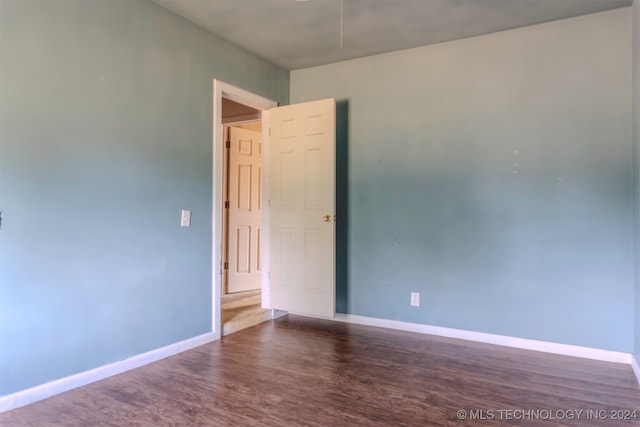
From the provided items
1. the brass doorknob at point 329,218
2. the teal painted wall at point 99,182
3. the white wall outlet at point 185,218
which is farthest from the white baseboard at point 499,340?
the white wall outlet at point 185,218

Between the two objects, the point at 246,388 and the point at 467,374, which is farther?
the point at 467,374

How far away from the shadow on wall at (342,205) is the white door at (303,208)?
1.15ft

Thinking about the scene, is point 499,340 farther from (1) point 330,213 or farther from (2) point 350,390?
(1) point 330,213

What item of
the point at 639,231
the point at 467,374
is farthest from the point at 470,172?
the point at 467,374

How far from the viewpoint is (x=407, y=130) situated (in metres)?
3.64

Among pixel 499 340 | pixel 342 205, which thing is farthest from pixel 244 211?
pixel 499 340

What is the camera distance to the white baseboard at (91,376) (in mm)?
2109

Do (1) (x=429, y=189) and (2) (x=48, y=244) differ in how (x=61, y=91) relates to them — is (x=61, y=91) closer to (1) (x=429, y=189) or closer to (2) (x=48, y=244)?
(2) (x=48, y=244)

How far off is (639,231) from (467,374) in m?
1.48

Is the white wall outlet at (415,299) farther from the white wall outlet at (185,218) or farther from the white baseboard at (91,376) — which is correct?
the white wall outlet at (185,218)

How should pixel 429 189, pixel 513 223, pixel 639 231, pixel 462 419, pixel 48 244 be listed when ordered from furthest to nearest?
pixel 429 189 < pixel 513 223 < pixel 639 231 < pixel 48 244 < pixel 462 419

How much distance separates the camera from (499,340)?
324 cm

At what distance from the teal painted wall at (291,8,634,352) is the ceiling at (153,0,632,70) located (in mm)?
191

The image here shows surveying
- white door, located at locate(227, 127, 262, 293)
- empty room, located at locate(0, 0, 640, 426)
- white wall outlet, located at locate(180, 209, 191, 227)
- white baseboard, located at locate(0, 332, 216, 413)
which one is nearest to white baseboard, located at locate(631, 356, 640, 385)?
empty room, located at locate(0, 0, 640, 426)
